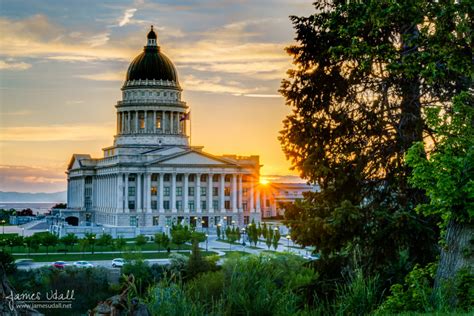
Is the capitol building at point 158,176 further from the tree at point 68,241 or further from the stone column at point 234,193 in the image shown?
the tree at point 68,241

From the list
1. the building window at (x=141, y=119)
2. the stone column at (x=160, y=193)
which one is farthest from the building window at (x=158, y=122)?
the stone column at (x=160, y=193)

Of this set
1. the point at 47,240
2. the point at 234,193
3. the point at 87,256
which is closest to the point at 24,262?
the point at 87,256

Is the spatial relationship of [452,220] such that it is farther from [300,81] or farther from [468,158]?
[300,81]

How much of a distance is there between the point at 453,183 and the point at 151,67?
138935 mm

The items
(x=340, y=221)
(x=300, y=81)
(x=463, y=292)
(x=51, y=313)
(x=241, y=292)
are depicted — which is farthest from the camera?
(x=51, y=313)

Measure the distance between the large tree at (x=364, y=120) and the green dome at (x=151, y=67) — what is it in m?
128

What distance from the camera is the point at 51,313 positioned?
4406cm

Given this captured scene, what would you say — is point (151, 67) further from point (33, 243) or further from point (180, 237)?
point (33, 243)

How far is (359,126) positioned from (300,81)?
2.30m

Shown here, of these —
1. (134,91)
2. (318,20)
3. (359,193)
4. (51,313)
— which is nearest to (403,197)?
(359,193)

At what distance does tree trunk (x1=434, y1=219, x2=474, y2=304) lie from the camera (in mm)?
18000

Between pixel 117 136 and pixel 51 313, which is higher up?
pixel 117 136

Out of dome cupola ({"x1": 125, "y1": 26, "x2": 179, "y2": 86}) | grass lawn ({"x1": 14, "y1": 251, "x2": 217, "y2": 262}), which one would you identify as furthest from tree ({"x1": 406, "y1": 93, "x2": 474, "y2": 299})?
dome cupola ({"x1": 125, "y1": 26, "x2": 179, "y2": 86})

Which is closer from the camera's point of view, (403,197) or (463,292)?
(463,292)
